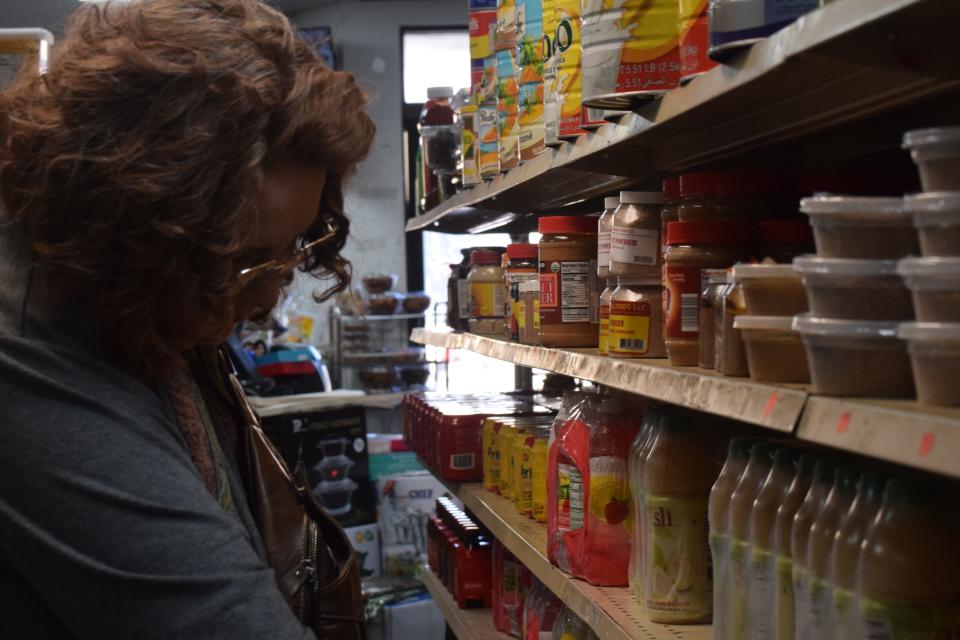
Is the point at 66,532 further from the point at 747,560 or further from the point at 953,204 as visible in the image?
the point at 953,204

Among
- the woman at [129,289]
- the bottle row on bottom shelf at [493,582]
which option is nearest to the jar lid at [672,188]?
the woman at [129,289]

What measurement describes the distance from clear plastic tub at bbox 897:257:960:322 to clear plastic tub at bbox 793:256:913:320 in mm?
59

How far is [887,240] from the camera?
→ 119cm

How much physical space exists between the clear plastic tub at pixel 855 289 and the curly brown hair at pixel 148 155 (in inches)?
27.2

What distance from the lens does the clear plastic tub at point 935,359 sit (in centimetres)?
108

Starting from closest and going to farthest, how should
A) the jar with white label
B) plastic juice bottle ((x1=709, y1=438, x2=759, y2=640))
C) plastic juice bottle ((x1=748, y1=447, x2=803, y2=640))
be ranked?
plastic juice bottle ((x1=748, y1=447, x2=803, y2=640)), plastic juice bottle ((x1=709, y1=438, x2=759, y2=640)), the jar with white label

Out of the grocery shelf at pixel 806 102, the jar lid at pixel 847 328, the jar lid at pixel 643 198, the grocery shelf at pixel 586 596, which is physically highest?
the grocery shelf at pixel 806 102

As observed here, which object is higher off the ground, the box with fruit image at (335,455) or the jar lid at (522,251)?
the jar lid at (522,251)

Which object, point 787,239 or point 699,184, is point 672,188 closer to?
point 699,184

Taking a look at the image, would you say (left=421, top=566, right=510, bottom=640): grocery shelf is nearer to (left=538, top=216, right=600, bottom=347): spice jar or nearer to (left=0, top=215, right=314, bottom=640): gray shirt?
(left=538, top=216, right=600, bottom=347): spice jar

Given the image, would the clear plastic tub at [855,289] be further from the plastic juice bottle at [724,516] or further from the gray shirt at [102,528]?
the gray shirt at [102,528]

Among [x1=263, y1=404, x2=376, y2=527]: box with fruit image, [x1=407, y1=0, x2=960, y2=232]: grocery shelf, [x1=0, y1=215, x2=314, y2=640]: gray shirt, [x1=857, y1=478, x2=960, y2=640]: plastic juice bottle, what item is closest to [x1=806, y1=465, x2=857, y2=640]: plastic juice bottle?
[x1=857, y1=478, x2=960, y2=640]: plastic juice bottle

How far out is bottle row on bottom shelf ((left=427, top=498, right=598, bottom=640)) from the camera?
2.78 meters

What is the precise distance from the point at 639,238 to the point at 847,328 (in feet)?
2.63
